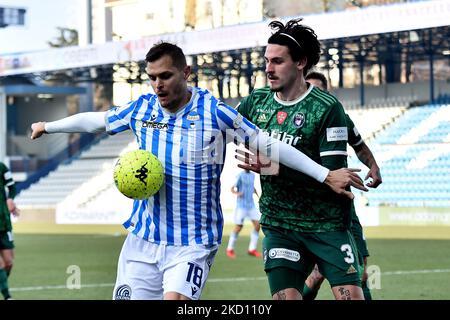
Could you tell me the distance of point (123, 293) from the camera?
6480mm

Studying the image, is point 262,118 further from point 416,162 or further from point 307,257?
point 416,162

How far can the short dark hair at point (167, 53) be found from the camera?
21.0 ft

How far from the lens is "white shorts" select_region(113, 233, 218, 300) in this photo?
6398mm

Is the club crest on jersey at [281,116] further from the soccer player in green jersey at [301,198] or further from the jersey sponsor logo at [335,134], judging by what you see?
the jersey sponsor logo at [335,134]

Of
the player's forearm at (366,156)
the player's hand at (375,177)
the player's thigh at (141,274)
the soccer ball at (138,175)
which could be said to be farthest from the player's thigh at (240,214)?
the soccer ball at (138,175)

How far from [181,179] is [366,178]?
148 cm

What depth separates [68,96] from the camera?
54.4m

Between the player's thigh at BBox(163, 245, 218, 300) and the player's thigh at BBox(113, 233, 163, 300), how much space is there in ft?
0.27

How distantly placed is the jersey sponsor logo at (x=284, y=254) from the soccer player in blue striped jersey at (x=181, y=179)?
16.8 inches

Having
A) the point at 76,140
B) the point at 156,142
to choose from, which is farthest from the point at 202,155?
the point at 76,140

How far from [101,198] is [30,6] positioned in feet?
28.2

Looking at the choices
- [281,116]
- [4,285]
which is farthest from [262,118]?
[4,285]
